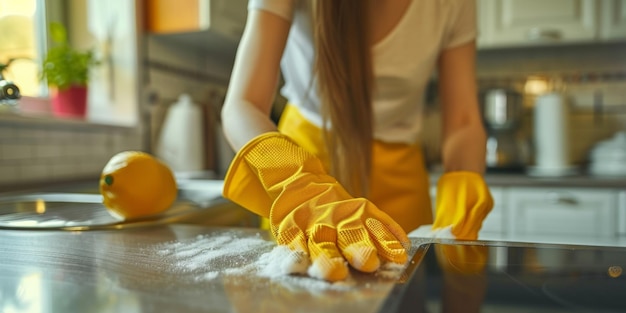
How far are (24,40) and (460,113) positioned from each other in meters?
1.24

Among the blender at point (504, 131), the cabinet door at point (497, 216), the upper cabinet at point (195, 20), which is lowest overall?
the cabinet door at point (497, 216)

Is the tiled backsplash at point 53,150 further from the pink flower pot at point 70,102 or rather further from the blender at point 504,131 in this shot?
the blender at point 504,131

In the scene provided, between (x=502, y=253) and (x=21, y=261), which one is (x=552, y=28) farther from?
(x=21, y=261)

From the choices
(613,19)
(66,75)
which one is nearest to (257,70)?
(66,75)

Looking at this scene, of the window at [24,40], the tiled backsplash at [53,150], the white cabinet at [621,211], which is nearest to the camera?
the tiled backsplash at [53,150]

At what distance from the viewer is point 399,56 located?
839mm

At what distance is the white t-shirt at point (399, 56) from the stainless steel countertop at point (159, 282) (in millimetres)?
425

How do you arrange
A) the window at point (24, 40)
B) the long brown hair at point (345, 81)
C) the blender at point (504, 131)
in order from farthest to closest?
the blender at point (504, 131), the window at point (24, 40), the long brown hair at point (345, 81)

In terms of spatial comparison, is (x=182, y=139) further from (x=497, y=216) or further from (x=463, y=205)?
(x=463, y=205)

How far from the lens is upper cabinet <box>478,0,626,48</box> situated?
177 cm

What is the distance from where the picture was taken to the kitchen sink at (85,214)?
61 centimetres

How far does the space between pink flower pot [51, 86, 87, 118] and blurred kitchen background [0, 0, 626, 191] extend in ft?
0.21

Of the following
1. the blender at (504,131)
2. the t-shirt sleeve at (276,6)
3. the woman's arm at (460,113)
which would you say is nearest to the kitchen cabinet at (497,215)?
the blender at (504,131)

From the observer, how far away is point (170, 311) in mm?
280
